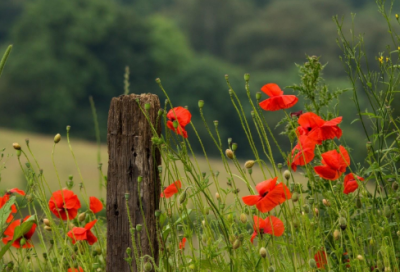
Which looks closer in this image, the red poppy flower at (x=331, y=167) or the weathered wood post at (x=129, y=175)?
the red poppy flower at (x=331, y=167)

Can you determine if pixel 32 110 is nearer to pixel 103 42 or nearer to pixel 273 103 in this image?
pixel 103 42

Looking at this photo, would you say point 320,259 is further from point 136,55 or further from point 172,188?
point 136,55

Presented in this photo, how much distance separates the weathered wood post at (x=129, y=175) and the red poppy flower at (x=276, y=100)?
1.58 ft

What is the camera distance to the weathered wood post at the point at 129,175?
221cm

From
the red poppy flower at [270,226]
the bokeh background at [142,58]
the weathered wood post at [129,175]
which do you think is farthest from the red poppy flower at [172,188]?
the bokeh background at [142,58]

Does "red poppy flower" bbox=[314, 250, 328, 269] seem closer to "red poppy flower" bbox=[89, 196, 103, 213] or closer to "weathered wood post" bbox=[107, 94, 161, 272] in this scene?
"weathered wood post" bbox=[107, 94, 161, 272]

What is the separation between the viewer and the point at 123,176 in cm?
224

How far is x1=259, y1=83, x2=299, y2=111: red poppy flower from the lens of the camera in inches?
83.7

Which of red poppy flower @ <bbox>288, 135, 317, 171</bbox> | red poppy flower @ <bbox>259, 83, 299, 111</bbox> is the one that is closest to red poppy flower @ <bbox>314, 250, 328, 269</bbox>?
red poppy flower @ <bbox>288, 135, 317, 171</bbox>

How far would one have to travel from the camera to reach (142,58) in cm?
3831

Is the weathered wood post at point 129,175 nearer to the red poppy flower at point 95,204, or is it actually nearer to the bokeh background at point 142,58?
the red poppy flower at point 95,204

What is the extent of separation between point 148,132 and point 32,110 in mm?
34838

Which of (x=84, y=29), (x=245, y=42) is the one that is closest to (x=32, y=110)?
(x=84, y=29)

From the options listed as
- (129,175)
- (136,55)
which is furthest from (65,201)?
(136,55)
